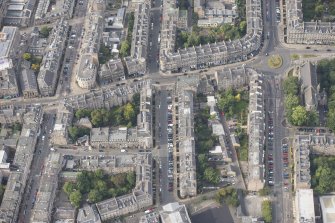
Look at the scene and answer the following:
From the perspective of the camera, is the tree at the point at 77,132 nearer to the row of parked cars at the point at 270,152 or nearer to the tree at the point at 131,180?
the tree at the point at 131,180

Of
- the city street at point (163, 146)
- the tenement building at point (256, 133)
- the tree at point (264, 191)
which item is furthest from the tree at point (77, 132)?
the tree at point (264, 191)

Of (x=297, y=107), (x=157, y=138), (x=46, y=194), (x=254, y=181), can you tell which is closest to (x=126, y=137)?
(x=157, y=138)

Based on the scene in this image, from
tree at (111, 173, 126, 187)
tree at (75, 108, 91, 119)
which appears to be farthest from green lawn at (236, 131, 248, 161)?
tree at (75, 108, 91, 119)

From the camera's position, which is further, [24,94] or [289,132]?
[24,94]

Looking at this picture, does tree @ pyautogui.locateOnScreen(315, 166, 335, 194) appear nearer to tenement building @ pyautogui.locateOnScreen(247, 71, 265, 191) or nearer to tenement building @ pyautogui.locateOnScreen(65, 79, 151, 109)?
tenement building @ pyautogui.locateOnScreen(247, 71, 265, 191)

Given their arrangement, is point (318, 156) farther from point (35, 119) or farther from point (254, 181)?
point (35, 119)

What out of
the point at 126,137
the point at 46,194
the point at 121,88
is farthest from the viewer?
the point at 121,88

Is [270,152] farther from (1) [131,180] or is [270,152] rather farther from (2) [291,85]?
(1) [131,180]
